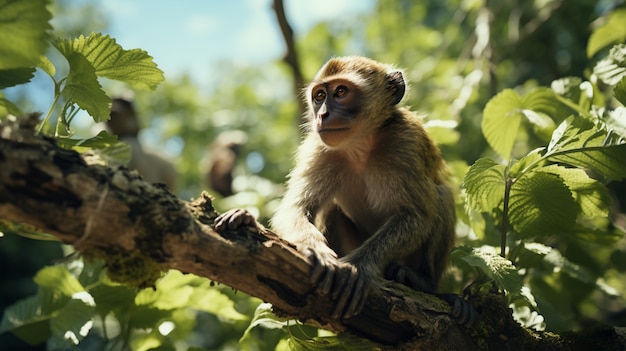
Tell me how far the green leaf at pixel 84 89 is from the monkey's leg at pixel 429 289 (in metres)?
2.54

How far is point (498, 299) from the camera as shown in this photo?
424cm

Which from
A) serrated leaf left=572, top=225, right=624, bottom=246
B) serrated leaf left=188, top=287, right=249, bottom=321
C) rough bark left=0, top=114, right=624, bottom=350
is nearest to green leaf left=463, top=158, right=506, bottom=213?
rough bark left=0, top=114, right=624, bottom=350

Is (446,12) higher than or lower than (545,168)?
higher

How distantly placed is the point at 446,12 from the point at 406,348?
10.6 m

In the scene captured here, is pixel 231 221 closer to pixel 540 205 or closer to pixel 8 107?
pixel 8 107

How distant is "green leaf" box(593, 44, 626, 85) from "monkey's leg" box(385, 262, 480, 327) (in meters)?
2.12

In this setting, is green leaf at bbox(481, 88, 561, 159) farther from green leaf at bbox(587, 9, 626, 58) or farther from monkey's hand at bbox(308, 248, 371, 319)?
monkey's hand at bbox(308, 248, 371, 319)

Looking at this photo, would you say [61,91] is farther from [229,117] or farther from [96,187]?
[229,117]

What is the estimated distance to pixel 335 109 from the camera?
5.49 m

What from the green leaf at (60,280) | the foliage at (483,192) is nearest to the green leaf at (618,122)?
the foliage at (483,192)

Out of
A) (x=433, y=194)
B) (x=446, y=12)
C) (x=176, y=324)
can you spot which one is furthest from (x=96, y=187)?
(x=446, y=12)

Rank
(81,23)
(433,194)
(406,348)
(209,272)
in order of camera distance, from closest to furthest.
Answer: (209,272) → (406,348) → (433,194) → (81,23)

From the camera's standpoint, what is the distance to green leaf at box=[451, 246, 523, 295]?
145 inches

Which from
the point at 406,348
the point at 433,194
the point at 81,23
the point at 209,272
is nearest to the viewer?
the point at 209,272
